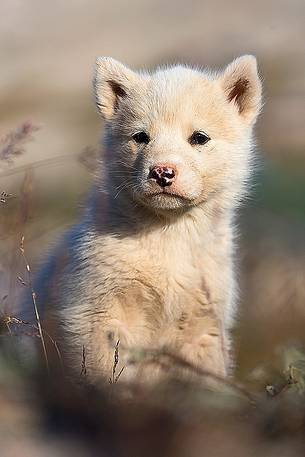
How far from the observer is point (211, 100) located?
502 cm

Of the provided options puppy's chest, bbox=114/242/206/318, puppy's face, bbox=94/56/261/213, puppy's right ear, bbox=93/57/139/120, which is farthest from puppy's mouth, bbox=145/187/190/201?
puppy's right ear, bbox=93/57/139/120

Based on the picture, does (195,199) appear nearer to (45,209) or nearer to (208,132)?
(208,132)

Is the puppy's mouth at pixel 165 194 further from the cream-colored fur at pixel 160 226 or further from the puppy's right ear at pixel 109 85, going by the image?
the puppy's right ear at pixel 109 85

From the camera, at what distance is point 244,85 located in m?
5.26

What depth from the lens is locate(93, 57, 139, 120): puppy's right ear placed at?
524 cm

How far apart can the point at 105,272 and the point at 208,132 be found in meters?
0.85

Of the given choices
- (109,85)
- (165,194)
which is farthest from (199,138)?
(109,85)

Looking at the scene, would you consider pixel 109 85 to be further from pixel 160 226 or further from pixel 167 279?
pixel 167 279

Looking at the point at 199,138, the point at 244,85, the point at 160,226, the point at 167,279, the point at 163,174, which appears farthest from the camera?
the point at 244,85

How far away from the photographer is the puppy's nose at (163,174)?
14.6 ft

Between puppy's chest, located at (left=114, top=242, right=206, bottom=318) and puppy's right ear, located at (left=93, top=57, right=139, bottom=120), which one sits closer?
puppy's chest, located at (left=114, top=242, right=206, bottom=318)

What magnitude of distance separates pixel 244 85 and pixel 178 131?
2.12ft

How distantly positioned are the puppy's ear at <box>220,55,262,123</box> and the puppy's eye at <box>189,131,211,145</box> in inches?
16.6

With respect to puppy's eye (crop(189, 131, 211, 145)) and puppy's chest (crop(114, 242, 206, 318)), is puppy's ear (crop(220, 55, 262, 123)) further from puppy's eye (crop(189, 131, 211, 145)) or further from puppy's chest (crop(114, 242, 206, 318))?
puppy's chest (crop(114, 242, 206, 318))
